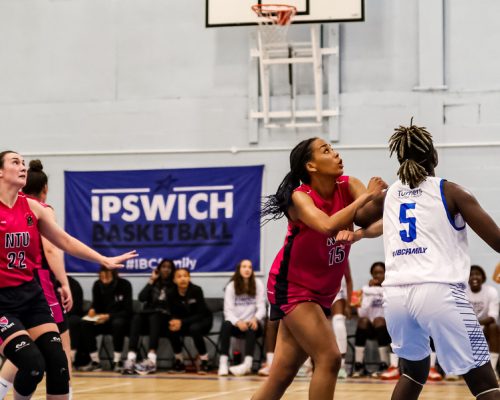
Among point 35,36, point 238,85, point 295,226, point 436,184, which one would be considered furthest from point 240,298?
point 436,184

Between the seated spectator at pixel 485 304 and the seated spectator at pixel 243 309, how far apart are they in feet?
9.19

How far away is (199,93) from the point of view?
13.9 metres

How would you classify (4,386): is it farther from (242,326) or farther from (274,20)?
(274,20)

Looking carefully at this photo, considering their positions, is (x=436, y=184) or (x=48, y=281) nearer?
(x=436, y=184)

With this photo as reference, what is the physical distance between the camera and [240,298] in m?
12.6

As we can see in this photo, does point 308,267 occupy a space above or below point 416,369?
above

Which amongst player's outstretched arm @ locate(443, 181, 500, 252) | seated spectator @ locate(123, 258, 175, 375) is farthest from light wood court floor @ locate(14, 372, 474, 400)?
player's outstretched arm @ locate(443, 181, 500, 252)

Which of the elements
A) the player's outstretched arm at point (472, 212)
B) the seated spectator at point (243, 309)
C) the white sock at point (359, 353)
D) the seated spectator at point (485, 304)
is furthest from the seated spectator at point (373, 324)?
the player's outstretched arm at point (472, 212)

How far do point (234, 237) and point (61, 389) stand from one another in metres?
8.15

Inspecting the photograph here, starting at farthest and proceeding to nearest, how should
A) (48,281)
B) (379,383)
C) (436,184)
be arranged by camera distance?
(379,383), (48,281), (436,184)

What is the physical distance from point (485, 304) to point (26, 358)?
7.83m

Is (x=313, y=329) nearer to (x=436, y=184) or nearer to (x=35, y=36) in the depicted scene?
(x=436, y=184)

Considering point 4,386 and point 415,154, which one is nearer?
point 415,154

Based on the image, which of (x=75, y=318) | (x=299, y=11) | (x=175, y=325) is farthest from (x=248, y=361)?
(x=299, y=11)
